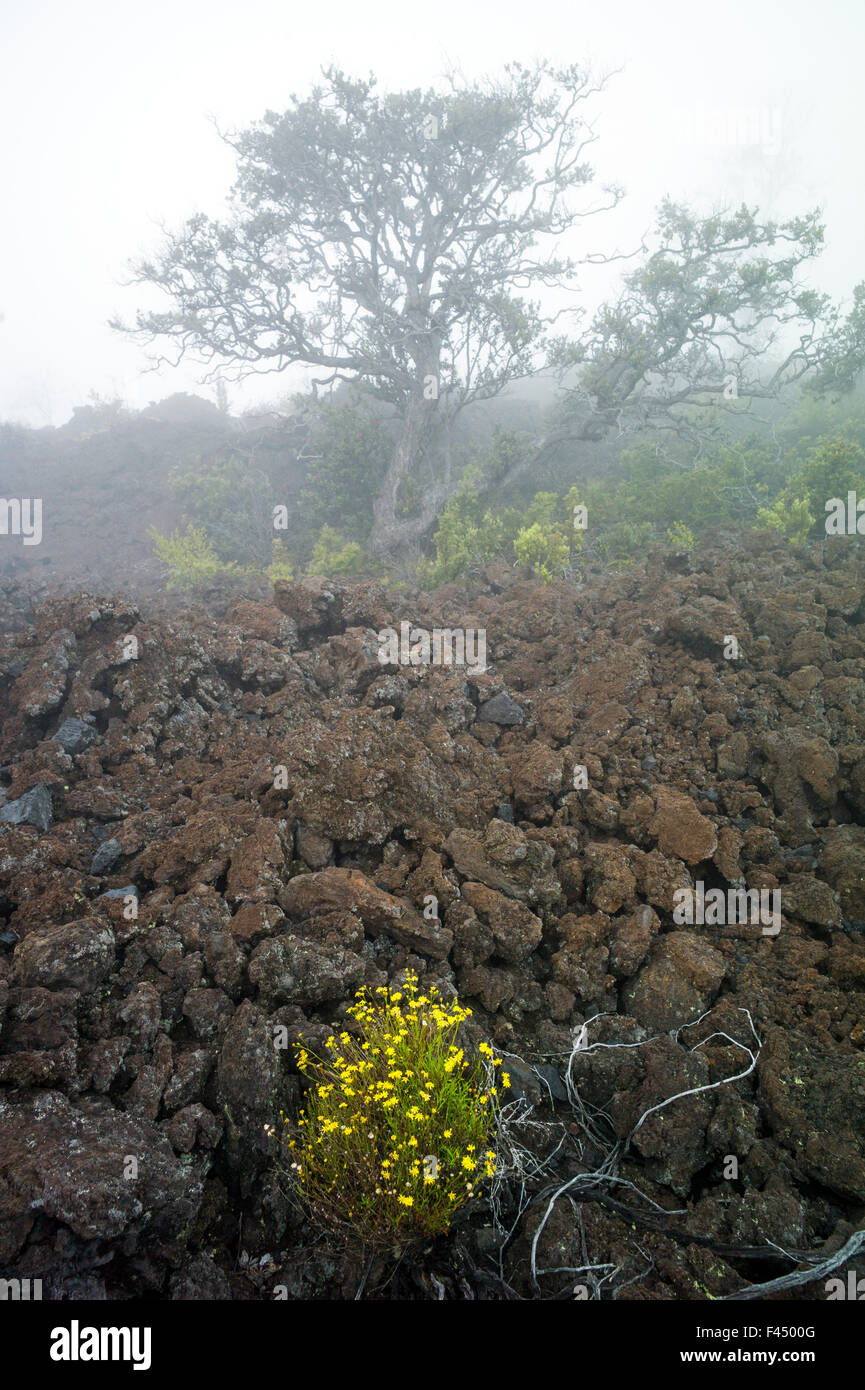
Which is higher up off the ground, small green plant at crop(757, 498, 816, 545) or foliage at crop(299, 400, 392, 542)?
foliage at crop(299, 400, 392, 542)

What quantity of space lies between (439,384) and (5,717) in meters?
12.5

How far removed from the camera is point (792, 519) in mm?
9047

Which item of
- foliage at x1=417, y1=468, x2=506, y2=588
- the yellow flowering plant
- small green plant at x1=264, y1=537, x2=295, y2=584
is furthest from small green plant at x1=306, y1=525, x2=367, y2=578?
the yellow flowering plant

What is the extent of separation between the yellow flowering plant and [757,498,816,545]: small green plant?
826 cm

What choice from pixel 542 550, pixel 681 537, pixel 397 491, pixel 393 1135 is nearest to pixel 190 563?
pixel 397 491

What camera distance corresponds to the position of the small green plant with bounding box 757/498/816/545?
8867mm

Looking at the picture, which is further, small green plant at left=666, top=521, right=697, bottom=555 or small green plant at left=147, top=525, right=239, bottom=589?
small green plant at left=147, top=525, right=239, bottom=589

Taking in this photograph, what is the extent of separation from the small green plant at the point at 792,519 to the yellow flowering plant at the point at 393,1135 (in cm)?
826

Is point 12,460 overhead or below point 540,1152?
overhead

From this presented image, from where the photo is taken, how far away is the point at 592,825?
15.7 ft

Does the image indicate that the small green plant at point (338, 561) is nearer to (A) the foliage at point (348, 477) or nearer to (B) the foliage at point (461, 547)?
(B) the foliage at point (461, 547)

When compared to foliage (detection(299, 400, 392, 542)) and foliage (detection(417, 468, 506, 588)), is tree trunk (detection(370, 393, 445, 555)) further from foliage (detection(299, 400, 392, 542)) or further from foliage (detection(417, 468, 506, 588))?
foliage (detection(417, 468, 506, 588))

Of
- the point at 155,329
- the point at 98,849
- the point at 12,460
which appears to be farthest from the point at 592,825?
the point at 12,460
